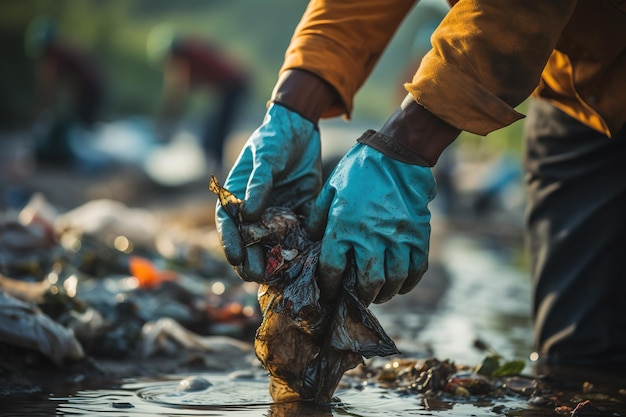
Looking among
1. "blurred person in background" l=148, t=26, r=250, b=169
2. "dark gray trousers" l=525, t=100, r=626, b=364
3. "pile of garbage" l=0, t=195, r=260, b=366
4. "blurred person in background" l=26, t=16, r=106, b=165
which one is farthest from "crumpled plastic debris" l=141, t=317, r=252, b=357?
"blurred person in background" l=148, t=26, r=250, b=169

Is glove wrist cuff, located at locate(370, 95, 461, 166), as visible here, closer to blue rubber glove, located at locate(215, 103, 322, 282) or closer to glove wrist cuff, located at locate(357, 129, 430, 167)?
glove wrist cuff, located at locate(357, 129, 430, 167)

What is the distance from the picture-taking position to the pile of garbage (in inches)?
114

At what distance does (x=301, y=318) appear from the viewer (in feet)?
7.63

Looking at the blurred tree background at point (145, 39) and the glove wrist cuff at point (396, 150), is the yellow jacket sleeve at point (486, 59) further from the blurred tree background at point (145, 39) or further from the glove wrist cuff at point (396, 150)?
the blurred tree background at point (145, 39)

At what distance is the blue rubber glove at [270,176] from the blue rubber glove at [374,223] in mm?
177

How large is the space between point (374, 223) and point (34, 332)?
119 cm

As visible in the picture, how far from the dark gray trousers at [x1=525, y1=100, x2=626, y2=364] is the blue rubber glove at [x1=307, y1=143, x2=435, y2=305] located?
1.13m

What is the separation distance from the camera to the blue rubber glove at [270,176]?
7.58ft

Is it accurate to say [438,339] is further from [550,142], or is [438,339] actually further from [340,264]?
[340,264]

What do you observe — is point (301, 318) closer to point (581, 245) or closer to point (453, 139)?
point (453, 139)

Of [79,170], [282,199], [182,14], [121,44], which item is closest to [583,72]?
[282,199]

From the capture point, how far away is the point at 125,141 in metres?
14.7

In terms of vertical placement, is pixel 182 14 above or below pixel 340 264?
above

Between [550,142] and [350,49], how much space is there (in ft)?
3.27
